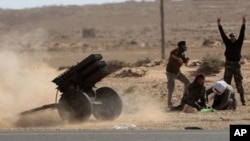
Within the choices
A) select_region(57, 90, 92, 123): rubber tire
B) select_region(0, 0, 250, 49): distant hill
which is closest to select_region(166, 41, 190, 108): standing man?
select_region(57, 90, 92, 123): rubber tire

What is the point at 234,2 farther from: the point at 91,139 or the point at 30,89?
the point at 91,139

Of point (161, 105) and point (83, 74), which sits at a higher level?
point (83, 74)

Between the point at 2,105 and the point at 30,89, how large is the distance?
6.00 feet

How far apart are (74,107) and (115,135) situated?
9.02ft

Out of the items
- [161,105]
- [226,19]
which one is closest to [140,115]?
[161,105]

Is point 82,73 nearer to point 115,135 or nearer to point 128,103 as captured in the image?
point 115,135

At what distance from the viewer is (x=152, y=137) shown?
43.2 ft

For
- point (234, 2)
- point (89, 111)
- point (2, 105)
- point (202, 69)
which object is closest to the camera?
point (89, 111)

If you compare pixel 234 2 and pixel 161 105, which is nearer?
pixel 161 105

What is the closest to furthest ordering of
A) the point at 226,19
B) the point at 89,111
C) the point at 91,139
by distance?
1. the point at 91,139
2. the point at 89,111
3. the point at 226,19

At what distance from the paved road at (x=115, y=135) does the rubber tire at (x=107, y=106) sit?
2.55 m

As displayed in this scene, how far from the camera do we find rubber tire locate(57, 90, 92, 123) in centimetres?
1605

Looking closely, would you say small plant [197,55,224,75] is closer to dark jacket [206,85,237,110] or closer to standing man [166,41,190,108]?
standing man [166,41,190,108]

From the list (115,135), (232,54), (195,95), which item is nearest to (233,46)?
(232,54)
